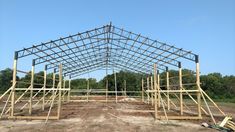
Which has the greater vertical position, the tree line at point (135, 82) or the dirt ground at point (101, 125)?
the tree line at point (135, 82)

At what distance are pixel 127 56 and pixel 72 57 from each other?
554cm

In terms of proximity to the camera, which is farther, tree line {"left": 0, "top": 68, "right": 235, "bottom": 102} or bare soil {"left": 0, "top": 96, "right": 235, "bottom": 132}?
tree line {"left": 0, "top": 68, "right": 235, "bottom": 102}

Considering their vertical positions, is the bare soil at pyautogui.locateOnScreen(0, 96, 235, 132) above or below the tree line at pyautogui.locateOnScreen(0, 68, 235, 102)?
below

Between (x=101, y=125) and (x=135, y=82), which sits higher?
(x=135, y=82)

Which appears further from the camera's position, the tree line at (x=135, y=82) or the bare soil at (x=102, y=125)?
the tree line at (x=135, y=82)

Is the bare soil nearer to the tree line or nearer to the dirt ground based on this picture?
the dirt ground

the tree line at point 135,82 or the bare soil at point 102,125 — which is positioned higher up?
the tree line at point 135,82

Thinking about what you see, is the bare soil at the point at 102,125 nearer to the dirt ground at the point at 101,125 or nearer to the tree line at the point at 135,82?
the dirt ground at the point at 101,125

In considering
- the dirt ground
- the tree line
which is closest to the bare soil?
the dirt ground

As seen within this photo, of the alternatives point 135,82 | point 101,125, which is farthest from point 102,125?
point 135,82

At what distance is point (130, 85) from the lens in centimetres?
4550

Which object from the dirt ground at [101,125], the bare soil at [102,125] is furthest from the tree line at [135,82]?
the dirt ground at [101,125]

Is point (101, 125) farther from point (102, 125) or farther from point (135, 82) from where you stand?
point (135, 82)

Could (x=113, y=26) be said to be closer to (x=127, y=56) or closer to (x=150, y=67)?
(x=127, y=56)
